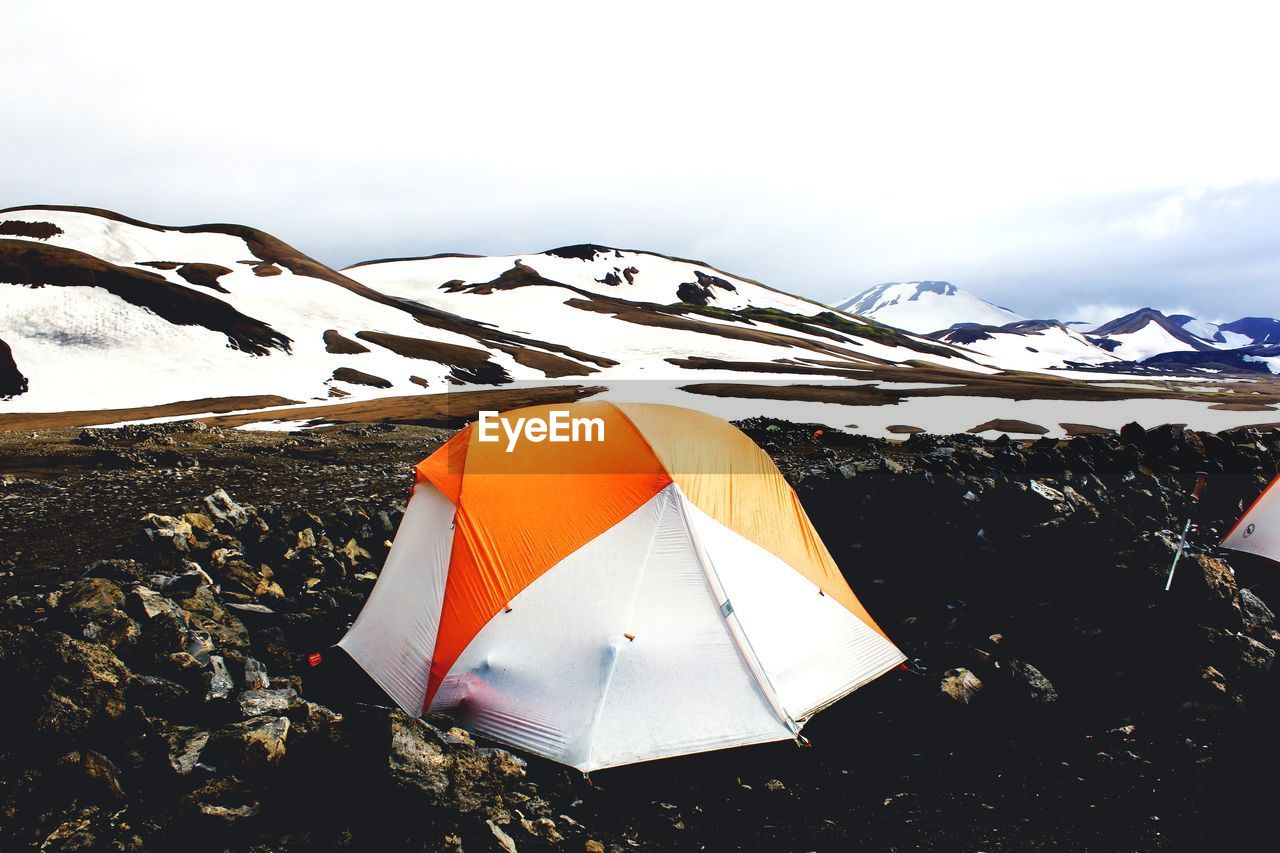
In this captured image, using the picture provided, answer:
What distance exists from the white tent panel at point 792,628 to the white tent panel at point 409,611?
9.73ft

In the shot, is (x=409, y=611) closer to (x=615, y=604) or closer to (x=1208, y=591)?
(x=615, y=604)

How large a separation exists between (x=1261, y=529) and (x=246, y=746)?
1284 cm

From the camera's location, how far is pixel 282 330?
65.1m

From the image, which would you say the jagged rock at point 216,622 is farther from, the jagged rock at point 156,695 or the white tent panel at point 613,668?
the white tent panel at point 613,668

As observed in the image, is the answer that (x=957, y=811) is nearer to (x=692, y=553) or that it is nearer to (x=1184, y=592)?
(x=692, y=553)

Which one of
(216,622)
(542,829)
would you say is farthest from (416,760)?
(216,622)

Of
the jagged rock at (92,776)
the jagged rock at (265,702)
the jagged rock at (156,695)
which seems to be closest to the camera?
the jagged rock at (92,776)

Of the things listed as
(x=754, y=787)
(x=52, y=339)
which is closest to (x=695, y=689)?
(x=754, y=787)

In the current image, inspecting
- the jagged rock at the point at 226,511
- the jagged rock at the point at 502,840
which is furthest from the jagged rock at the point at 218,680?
the jagged rock at the point at 226,511

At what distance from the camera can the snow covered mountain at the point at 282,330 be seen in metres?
50.8

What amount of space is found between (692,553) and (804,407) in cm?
3349

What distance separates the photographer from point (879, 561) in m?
9.05

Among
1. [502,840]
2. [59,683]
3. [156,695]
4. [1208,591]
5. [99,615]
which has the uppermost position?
[1208,591]

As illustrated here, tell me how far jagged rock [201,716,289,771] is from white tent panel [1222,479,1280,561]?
487 inches
